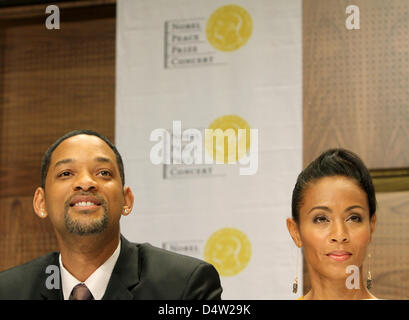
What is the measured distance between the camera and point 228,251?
2.67 metres

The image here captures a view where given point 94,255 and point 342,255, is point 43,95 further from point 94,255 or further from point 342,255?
point 342,255

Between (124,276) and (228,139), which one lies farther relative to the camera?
(228,139)

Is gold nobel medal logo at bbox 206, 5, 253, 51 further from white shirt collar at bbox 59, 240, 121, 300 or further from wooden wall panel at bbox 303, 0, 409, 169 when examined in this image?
white shirt collar at bbox 59, 240, 121, 300

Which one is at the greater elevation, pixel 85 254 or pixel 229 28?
pixel 229 28

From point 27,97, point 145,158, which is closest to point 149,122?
point 145,158

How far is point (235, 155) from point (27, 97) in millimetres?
934

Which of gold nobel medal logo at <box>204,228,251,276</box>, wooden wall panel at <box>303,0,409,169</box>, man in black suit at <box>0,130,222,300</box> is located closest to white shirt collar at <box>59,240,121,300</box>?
man in black suit at <box>0,130,222,300</box>

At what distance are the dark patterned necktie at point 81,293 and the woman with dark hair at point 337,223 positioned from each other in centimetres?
51

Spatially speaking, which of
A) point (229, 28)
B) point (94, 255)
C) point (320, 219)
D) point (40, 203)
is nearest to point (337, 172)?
point (320, 219)

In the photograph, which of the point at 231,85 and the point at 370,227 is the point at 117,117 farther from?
the point at 370,227

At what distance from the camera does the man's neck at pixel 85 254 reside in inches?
74.4

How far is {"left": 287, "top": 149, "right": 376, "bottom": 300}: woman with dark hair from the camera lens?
1.75m

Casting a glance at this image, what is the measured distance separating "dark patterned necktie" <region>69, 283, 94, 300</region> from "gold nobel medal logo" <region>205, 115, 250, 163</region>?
90cm

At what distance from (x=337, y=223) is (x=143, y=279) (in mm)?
466
